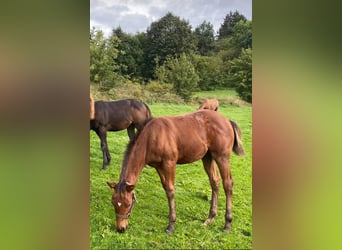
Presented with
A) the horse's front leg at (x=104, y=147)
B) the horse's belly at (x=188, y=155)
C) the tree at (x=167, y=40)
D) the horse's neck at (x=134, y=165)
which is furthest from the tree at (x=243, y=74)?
the horse's front leg at (x=104, y=147)

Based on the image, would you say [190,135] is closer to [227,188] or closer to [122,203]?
[227,188]

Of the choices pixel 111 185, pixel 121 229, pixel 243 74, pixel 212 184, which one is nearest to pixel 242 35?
pixel 243 74

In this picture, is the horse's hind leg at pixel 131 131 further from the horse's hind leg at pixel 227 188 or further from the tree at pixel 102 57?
the horse's hind leg at pixel 227 188

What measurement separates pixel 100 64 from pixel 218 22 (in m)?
0.64

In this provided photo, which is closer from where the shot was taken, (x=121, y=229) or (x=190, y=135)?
(x=121, y=229)

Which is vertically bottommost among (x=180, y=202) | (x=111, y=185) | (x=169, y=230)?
Answer: (x=169, y=230)

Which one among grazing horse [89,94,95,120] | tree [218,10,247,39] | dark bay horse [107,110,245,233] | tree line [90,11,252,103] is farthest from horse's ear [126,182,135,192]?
tree [218,10,247,39]

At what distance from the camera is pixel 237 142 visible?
5.95ft

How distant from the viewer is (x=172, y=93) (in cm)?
181

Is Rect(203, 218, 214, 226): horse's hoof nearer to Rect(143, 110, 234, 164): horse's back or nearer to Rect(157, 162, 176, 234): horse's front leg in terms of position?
Rect(157, 162, 176, 234): horse's front leg

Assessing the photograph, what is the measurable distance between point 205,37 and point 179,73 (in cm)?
23
